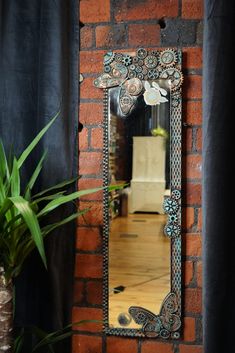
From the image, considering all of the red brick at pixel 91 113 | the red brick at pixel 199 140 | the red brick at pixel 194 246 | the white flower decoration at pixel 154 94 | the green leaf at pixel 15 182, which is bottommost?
the red brick at pixel 194 246

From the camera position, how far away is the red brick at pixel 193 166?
180cm

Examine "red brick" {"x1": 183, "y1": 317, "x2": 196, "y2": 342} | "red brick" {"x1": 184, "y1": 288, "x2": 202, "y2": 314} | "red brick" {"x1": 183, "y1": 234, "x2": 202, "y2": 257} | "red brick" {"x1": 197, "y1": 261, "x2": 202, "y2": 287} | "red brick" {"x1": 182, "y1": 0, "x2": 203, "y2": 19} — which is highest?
"red brick" {"x1": 182, "y1": 0, "x2": 203, "y2": 19}

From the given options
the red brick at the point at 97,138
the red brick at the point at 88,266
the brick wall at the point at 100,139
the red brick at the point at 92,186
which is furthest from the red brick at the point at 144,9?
the red brick at the point at 88,266

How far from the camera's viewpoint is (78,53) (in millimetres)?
1853

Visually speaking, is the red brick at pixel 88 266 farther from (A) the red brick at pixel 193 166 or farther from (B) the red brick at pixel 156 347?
(A) the red brick at pixel 193 166

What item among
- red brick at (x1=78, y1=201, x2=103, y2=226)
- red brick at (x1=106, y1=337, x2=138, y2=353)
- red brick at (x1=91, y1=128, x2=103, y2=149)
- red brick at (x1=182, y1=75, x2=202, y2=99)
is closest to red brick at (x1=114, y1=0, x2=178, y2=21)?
red brick at (x1=182, y1=75, x2=202, y2=99)

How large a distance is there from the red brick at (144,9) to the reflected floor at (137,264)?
0.85m

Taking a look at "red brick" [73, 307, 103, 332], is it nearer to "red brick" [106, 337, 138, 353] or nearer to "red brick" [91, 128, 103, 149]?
"red brick" [106, 337, 138, 353]

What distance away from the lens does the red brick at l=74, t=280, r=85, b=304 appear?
189 centimetres

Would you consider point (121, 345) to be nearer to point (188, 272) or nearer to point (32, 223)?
point (188, 272)

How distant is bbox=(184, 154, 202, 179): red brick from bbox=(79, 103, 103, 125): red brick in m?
0.41

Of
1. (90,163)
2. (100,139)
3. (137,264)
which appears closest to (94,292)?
(137,264)

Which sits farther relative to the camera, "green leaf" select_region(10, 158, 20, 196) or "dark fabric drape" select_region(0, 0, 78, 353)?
"dark fabric drape" select_region(0, 0, 78, 353)

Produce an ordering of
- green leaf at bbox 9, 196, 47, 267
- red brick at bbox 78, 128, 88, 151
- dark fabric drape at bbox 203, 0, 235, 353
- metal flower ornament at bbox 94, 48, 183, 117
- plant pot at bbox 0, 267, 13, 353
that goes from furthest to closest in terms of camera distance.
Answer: red brick at bbox 78, 128, 88, 151
metal flower ornament at bbox 94, 48, 183, 117
dark fabric drape at bbox 203, 0, 235, 353
plant pot at bbox 0, 267, 13, 353
green leaf at bbox 9, 196, 47, 267
